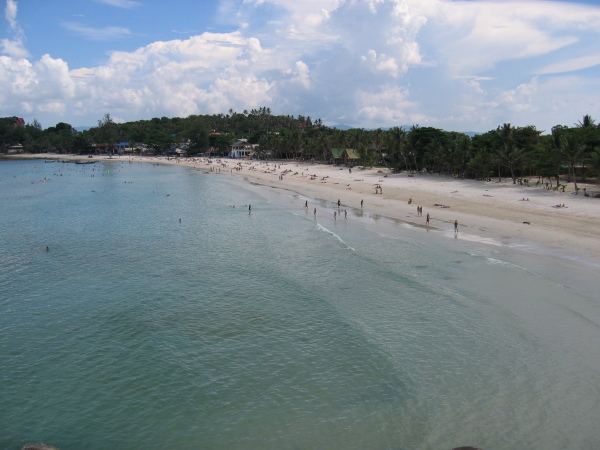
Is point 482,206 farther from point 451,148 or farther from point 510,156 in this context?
point 451,148

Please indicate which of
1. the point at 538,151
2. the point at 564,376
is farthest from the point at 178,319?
the point at 538,151

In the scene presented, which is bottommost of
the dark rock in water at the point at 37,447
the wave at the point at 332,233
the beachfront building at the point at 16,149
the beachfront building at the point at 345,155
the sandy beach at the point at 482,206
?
the dark rock in water at the point at 37,447

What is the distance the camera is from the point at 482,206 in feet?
137

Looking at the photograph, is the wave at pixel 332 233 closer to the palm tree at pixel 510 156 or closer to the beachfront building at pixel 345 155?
the palm tree at pixel 510 156

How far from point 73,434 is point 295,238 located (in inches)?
860

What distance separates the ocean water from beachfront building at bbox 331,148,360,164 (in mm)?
67043

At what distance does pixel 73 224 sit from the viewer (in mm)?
38156

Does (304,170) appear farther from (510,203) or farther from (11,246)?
(11,246)

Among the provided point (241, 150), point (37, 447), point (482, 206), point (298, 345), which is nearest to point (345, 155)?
point (482, 206)

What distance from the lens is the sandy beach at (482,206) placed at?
95.7 ft

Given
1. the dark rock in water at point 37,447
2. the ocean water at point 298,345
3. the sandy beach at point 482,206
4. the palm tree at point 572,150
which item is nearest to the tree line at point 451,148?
the palm tree at point 572,150

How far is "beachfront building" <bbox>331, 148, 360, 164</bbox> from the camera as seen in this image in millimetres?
95619

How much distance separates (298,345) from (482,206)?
3197 cm

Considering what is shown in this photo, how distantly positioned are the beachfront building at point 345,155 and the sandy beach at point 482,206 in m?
23.4
